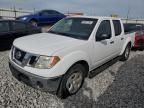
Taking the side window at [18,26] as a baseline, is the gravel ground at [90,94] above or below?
below

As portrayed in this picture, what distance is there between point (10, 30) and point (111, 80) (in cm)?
467

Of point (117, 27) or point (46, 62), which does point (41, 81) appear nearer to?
point (46, 62)

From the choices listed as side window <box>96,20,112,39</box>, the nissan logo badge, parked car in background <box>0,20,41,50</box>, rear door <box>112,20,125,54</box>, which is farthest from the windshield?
parked car in background <box>0,20,41,50</box>

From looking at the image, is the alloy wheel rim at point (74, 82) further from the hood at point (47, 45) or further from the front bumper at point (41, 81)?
the hood at point (47, 45)

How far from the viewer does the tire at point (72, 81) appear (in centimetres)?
326

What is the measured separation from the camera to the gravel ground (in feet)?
11.0

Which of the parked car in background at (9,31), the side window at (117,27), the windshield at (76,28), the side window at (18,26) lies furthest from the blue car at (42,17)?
the side window at (117,27)

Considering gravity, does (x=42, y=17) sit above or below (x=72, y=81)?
above

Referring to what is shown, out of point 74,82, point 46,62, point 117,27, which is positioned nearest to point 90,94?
point 74,82

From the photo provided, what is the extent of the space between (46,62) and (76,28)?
1694 mm

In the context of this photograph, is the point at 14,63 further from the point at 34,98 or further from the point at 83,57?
the point at 83,57

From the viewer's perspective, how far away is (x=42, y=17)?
567 inches

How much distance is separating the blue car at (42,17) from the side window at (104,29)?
9927 millimetres

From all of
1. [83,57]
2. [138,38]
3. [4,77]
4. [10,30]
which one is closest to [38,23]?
[10,30]
